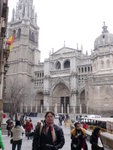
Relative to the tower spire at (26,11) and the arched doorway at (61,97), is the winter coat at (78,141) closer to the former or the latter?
the arched doorway at (61,97)

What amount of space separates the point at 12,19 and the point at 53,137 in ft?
201

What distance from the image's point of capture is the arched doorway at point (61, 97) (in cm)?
4971

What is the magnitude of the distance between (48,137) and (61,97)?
47333 millimetres

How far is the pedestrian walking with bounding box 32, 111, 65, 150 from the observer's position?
3.22 metres

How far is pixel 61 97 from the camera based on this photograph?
50.3 meters

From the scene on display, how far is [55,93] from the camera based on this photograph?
50594 mm

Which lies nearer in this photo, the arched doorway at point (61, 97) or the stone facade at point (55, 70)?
the stone facade at point (55, 70)

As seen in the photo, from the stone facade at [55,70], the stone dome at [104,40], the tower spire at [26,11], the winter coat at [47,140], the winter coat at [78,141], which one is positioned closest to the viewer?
the winter coat at [47,140]

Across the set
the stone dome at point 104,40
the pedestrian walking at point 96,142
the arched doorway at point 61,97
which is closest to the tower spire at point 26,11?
the arched doorway at point 61,97

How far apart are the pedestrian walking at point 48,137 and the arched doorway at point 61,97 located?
46186 mm

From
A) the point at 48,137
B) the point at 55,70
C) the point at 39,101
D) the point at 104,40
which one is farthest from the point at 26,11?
the point at 48,137

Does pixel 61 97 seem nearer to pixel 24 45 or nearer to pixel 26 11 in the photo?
pixel 24 45

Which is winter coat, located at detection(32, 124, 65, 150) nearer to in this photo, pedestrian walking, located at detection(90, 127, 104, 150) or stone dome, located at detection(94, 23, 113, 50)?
pedestrian walking, located at detection(90, 127, 104, 150)

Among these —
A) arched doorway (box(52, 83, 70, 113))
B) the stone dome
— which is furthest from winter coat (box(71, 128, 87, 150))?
arched doorway (box(52, 83, 70, 113))
